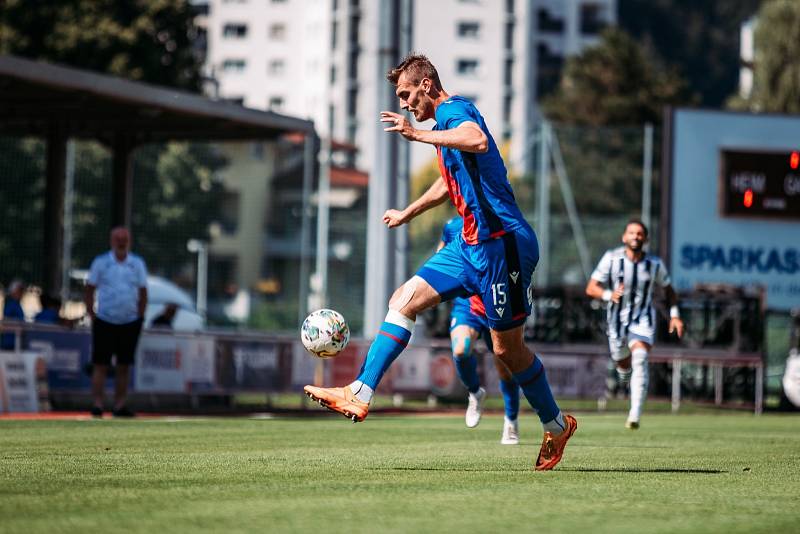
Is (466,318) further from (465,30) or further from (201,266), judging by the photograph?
(465,30)

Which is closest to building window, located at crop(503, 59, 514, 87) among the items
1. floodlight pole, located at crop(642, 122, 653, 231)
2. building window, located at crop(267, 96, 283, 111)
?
building window, located at crop(267, 96, 283, 111)

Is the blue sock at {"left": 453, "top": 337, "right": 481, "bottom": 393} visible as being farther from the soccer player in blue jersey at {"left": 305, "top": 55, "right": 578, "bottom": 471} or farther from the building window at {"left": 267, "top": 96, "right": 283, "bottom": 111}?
the building window at {"left": 267, "top": 96, "right": 283, "bottom": 111}

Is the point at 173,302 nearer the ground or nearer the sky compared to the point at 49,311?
nearer the ground

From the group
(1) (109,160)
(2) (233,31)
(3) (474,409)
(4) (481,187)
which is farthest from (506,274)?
(2) (233,31)

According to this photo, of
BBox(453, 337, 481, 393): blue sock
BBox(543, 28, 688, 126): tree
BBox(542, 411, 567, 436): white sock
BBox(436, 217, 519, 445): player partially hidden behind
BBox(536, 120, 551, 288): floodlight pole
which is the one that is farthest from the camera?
BBox(543, 28, 688, 126): tree

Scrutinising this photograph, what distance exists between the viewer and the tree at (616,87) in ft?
263

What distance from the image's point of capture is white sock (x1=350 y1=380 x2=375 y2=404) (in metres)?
8.96

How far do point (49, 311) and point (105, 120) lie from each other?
508cm

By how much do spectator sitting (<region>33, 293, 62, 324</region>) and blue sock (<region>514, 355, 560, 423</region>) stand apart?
14015mm

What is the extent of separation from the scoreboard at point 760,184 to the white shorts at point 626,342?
1344 cm

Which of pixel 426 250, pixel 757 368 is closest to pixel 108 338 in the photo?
pixel 757 368

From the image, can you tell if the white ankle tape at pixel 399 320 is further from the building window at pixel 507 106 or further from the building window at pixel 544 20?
the building window at pixel 544 20

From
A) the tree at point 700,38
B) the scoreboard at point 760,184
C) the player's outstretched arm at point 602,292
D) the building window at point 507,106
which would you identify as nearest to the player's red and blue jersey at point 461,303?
the player's outstretched arm at point 602,292

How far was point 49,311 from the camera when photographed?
22.7 metres
